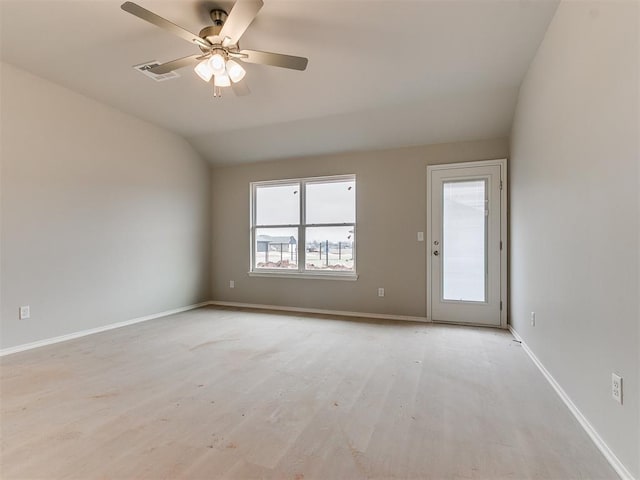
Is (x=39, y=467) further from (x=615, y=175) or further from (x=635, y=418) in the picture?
(x=615, y=175)

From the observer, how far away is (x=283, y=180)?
5121 mm

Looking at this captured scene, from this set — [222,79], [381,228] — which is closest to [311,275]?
[381,228]

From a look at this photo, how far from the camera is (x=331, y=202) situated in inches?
192

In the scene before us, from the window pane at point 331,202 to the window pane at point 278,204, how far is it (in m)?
0.23

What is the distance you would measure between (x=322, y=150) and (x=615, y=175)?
366cm

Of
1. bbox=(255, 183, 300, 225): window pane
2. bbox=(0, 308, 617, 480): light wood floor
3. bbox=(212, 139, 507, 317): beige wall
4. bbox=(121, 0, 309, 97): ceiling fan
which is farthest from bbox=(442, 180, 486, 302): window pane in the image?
bbox=(121, 0, 309, 97): ceiling fan

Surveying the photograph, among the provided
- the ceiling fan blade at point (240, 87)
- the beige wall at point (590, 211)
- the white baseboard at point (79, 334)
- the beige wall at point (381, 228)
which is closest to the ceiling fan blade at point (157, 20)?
the ceiling fan blade at point (240, 87)

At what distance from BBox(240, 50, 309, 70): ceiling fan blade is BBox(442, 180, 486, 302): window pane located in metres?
2.71

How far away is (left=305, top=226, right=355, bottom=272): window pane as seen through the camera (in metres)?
4.77

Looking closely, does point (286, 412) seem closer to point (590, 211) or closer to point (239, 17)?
point (590, 211)

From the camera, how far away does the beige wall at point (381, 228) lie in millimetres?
4324

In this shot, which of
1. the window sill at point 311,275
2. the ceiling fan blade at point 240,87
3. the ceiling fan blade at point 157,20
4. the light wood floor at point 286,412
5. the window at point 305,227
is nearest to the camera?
the light wood floor at point 286,412

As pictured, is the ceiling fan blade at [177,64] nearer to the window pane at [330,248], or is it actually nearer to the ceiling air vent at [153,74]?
the ceiling air vent at [153,74]

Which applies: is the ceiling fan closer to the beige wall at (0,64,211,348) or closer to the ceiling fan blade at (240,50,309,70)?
the ceiling fan blade at (240,50,309,70)
